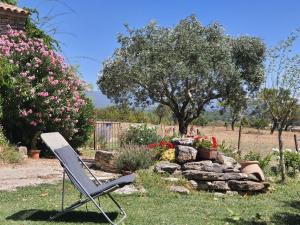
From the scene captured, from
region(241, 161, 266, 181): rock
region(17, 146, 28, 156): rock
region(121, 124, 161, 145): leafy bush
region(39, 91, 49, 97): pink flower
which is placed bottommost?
region(241, 161, 266, 181): rock

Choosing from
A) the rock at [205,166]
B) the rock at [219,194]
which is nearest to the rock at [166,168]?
the rock at [205,166]

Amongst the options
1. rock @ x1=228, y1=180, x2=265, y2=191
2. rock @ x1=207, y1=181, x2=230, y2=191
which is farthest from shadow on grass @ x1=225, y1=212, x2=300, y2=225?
rock @ x1=207, y1=181, x2=230, y2=191

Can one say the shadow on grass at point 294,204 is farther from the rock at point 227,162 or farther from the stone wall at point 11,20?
the stone wall at point 11,20

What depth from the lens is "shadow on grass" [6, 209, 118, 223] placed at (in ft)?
20.0

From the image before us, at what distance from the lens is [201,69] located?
19.0 m

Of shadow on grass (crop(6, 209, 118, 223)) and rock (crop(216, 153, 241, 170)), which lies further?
rock (crop(216, 153, 241, 170))

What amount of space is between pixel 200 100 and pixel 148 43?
327 cm

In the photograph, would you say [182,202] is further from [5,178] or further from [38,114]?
[38,114]

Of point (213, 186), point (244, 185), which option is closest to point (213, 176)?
point (213, 186)

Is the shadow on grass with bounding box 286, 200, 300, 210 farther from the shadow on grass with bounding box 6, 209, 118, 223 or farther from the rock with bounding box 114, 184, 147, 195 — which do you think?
the shadow on grass with bounding box 6, 209, 118, 223

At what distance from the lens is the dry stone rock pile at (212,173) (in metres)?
8.90

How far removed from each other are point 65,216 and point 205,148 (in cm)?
438

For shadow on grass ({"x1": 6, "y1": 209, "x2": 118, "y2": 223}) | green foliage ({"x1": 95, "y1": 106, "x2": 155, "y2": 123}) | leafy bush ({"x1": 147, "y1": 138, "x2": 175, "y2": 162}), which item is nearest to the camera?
shadow on grass ({"x1": 6, "y1": 209, "x2": 118, "y2": 223})

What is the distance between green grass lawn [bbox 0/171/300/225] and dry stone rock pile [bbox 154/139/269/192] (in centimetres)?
31
